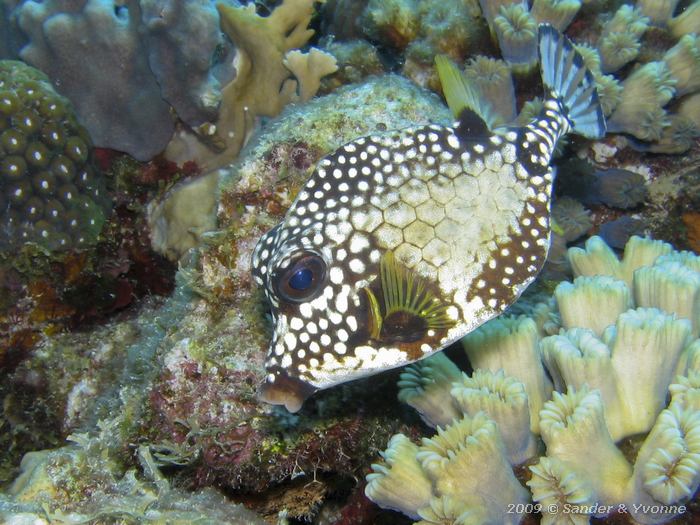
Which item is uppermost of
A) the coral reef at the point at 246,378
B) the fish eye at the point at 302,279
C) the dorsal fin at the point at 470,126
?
the dorsal fin at the point at 470,126

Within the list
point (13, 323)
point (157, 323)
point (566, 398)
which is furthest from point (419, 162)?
point (13, 323)

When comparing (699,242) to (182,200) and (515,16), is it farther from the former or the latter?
(182,200)

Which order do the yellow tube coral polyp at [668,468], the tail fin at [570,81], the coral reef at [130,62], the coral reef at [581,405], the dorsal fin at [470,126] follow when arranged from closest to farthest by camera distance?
the yellow tube coral polyp at [668,468] → the coral reef at [581,405] → the dorsal fin at [470,126] → the tail fin at [570,81] → the coral reef at [130,62]

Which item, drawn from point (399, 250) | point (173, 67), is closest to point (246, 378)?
point (399, 250)

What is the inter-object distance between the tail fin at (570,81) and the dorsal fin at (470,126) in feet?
2.67

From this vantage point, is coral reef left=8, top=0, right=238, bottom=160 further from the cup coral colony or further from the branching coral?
the branching coral

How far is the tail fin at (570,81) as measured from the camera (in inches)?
138

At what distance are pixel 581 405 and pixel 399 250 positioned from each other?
1190 mm

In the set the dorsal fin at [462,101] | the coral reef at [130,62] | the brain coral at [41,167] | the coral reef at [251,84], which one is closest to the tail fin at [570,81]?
the dorsal fin at [462,101]

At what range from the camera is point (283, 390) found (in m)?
2.71

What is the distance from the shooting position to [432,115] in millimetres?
4414

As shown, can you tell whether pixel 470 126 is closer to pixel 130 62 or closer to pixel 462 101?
pixel 462 101

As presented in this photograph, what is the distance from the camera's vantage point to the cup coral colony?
106 inches

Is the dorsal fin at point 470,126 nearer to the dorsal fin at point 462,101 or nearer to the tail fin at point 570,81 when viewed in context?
the dorsal fin at point 462,101
